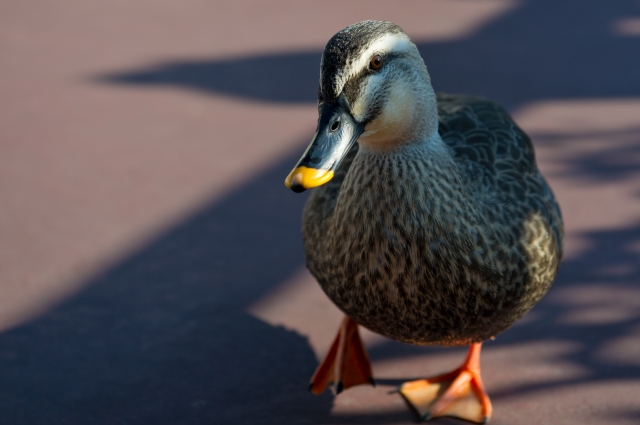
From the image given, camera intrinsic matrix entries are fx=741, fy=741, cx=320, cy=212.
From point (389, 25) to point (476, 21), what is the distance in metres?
3.34

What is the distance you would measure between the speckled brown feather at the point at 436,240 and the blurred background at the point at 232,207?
1.78 ft

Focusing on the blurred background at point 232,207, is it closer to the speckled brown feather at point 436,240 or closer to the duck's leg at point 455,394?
the duck's leg at point 455,394

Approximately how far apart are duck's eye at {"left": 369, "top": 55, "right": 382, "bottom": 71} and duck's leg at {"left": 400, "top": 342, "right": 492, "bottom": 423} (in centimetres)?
123

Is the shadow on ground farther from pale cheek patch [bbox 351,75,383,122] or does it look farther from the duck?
pale cheek patch [bbox 351,75,383,122]

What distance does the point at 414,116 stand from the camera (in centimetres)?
194

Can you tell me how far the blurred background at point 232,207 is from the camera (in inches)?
104

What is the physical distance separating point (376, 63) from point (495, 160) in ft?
2.39

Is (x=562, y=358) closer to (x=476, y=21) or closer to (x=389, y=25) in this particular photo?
(x=389, y=25)

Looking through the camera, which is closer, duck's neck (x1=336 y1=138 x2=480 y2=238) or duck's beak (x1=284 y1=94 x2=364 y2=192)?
duck's beak (x1=284 y1=94 x2=364 y2=192)

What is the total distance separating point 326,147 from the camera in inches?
68.5

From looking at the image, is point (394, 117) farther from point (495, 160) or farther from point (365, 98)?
point (495, 160)

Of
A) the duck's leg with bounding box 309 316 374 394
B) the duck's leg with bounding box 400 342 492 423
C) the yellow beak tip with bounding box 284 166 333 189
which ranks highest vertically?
the yellow beak tip with bounding box 284 166 333 189

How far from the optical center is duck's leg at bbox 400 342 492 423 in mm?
2547

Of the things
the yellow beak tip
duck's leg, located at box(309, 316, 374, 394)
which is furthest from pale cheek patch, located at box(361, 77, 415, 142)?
duck's leg, located at box(309, 316, 374, 394)
